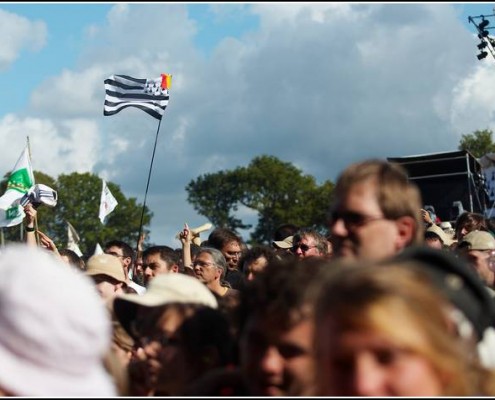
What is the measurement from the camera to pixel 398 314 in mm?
2061

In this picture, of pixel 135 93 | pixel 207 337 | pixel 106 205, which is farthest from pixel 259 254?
pixel 106 205

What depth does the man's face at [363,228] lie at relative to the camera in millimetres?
3477

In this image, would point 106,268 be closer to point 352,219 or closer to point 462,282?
point 352,219

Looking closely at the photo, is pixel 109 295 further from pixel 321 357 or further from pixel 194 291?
pixel 321 357

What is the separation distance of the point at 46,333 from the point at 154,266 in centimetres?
663

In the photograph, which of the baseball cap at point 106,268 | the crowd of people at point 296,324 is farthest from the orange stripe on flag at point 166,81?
the crowd of people at point 296,324

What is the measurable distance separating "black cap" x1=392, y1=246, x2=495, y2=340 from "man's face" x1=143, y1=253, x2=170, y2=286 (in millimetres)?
6231

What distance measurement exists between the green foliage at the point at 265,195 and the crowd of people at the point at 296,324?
90.7 meters

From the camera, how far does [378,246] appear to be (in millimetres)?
3510

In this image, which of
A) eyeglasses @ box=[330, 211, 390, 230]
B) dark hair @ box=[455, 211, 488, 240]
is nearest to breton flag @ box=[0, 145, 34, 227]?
dark hair @ box=[455, 211, 488, 240]

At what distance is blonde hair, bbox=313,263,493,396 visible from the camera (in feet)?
6.77

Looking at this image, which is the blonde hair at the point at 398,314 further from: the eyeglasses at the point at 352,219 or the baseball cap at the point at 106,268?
the baseball cap at the point at 106,268

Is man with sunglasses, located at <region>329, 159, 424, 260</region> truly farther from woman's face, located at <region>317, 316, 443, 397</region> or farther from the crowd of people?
woman's face, located at <region>317, 316, 443, 397</region>

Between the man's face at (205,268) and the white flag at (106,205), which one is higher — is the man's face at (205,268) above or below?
below
